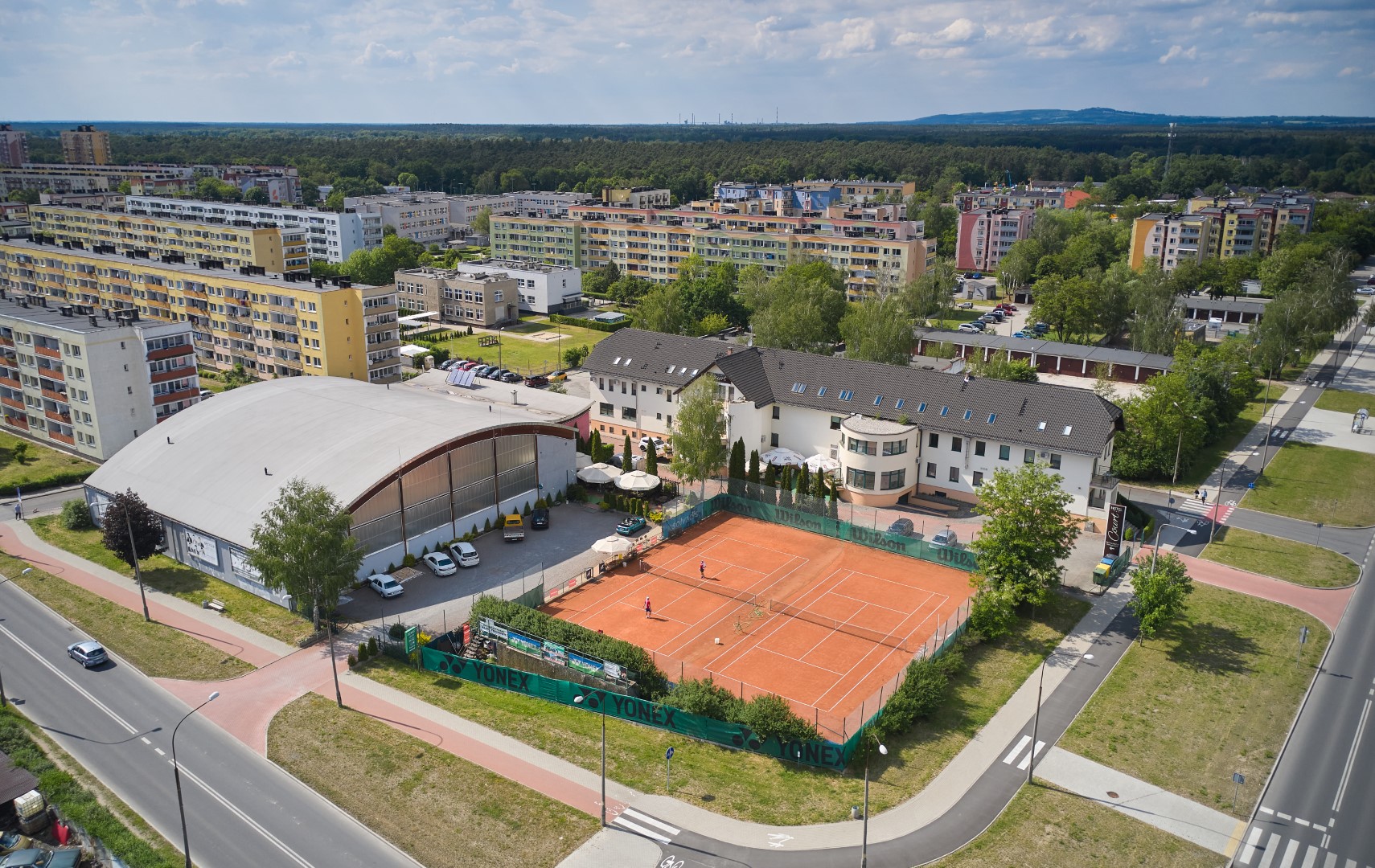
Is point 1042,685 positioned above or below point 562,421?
below

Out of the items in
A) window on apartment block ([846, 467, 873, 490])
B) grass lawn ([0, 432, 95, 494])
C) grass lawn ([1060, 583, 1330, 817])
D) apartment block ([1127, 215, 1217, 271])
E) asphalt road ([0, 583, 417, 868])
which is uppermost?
apartment block ([1127, 215, 1217, 271])

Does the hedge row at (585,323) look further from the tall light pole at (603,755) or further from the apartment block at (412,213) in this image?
the tall light pole at (603,755)

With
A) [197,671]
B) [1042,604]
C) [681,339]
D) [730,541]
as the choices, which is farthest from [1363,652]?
[197,671]

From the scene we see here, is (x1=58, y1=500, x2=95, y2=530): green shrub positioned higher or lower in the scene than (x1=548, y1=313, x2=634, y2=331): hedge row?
lower

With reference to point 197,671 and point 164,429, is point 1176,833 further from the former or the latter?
point 164,429

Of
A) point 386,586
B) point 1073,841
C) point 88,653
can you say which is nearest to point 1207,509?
point 1073,841

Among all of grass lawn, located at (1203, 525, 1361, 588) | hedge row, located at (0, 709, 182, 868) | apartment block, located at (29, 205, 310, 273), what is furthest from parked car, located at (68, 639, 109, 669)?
apartment block, located at (29, 205, 310, 273)

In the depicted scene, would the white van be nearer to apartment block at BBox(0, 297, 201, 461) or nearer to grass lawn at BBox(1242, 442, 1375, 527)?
apartment block at BBox(0, 297, 201, 461)
